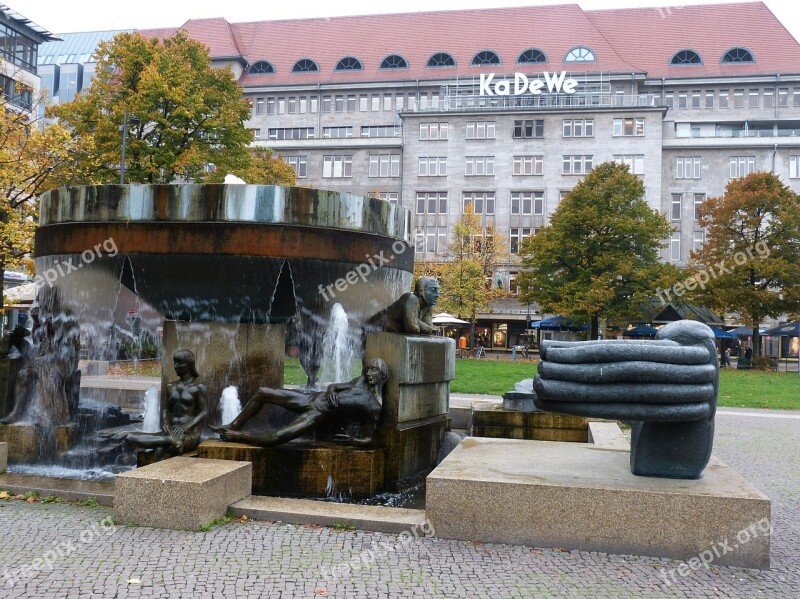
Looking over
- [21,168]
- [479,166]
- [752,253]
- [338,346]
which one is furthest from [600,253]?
[338,346]

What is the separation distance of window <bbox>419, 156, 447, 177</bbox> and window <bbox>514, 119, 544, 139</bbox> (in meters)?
5.99

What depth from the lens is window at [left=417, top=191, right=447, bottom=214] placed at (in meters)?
59.3

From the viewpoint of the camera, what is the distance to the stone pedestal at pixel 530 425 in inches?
413

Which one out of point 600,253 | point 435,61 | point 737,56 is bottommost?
point 600,253

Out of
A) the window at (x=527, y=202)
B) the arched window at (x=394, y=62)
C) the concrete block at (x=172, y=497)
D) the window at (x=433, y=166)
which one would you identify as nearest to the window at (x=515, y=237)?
the window at (x=527, y=202)

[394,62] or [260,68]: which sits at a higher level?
[394,62]

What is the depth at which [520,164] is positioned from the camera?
58344mm

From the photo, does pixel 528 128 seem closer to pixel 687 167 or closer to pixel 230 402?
pixel 687 167

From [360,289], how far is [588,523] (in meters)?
4.38

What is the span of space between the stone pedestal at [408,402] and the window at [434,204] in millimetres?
51342

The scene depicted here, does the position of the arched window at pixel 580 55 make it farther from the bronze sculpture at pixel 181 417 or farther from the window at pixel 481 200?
the bronze sculpture at pixel 181 417

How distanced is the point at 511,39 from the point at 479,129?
1314 centimetres

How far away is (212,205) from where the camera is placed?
7.91 meters

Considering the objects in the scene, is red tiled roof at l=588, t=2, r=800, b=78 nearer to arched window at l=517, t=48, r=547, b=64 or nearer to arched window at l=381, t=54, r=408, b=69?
arched window at l=517, t=48, r=547, b=64
